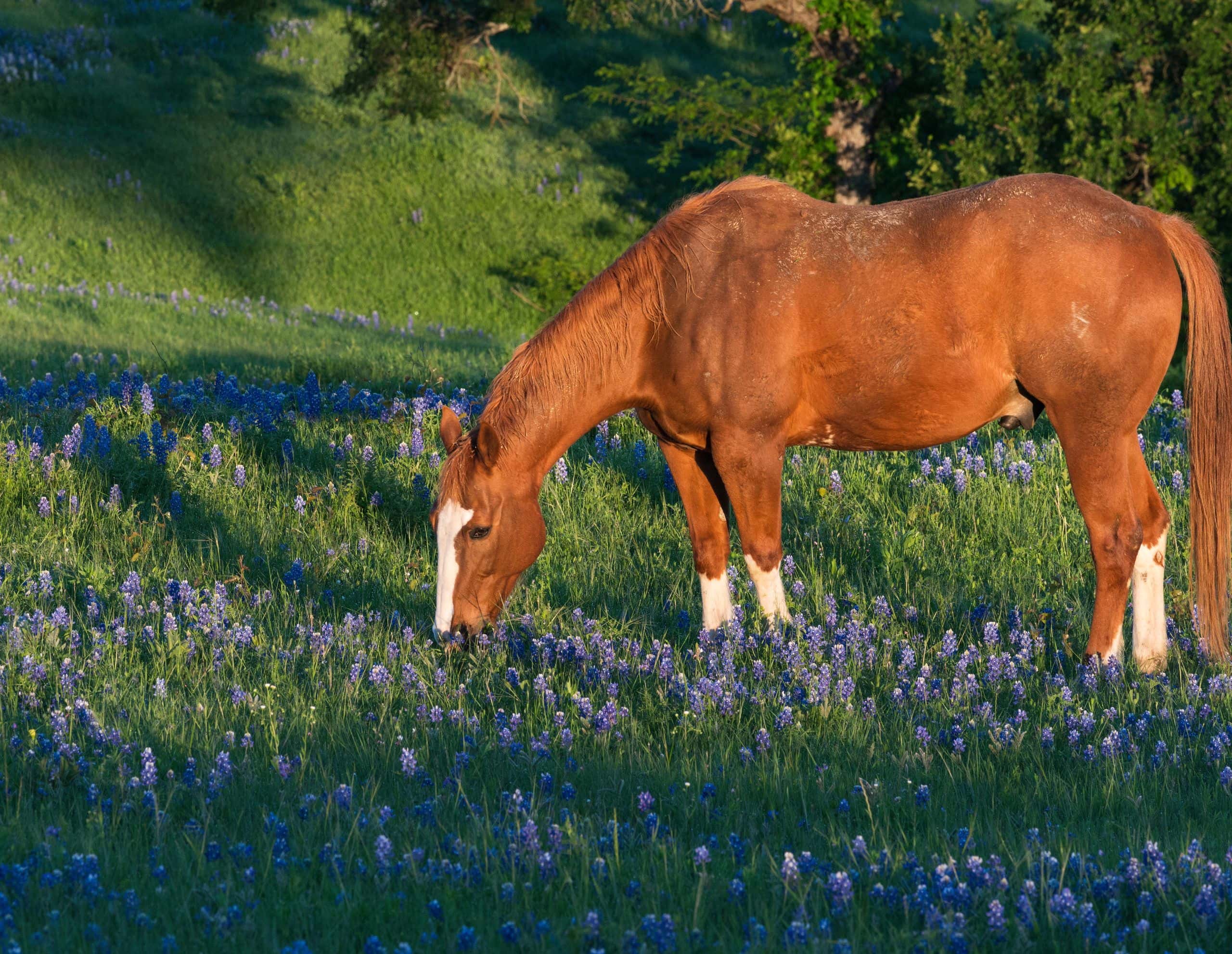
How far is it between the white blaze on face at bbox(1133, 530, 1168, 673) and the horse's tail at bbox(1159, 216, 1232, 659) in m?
0.16

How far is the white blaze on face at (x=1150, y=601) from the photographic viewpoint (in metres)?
6.27

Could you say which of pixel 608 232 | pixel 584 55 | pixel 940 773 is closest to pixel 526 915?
pixel 940 773

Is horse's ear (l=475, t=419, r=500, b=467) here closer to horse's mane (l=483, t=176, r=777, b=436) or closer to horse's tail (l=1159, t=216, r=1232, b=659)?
horse's mane (l=483, t=176, r=777, b=436)

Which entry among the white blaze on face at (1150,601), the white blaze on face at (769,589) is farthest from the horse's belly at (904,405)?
the white blaze on face at (1150,601)

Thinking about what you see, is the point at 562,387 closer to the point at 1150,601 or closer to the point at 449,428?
the point at 449,428

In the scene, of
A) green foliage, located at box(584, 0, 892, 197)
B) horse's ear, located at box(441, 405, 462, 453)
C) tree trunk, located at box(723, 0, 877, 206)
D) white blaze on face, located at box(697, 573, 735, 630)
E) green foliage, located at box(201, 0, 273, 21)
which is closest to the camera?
horse's ear, located at box(441, 405, 462, 453)

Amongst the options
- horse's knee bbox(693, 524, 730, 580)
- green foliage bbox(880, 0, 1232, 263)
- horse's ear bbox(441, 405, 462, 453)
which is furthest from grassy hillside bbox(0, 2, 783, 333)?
horse's ear bbox(441, 405, 462, 453)

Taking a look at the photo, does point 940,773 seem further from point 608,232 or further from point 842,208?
point 608,232

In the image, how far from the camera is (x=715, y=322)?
637 centimetres

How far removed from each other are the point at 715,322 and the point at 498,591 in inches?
71.2

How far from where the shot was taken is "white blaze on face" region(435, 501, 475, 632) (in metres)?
6.20

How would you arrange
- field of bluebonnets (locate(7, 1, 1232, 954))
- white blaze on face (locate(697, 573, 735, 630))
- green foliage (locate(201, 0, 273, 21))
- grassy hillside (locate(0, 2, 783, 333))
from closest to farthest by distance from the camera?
field of bluebonnets (locate(7, 1, 1232, 954)) → white blaze on face (locate(697, 573, 735, 630)) → grassy hillside (locate(0, 2, 783, 333)) → green foliage (locate(201, 0, 273, 21))

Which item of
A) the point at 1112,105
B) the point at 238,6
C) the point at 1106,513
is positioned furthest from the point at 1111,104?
the point at 238,6

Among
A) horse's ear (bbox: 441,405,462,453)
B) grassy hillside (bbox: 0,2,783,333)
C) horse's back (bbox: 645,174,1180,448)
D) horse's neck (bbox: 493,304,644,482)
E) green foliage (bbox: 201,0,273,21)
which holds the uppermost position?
green foliage (bbox: 201,0,273,21)
